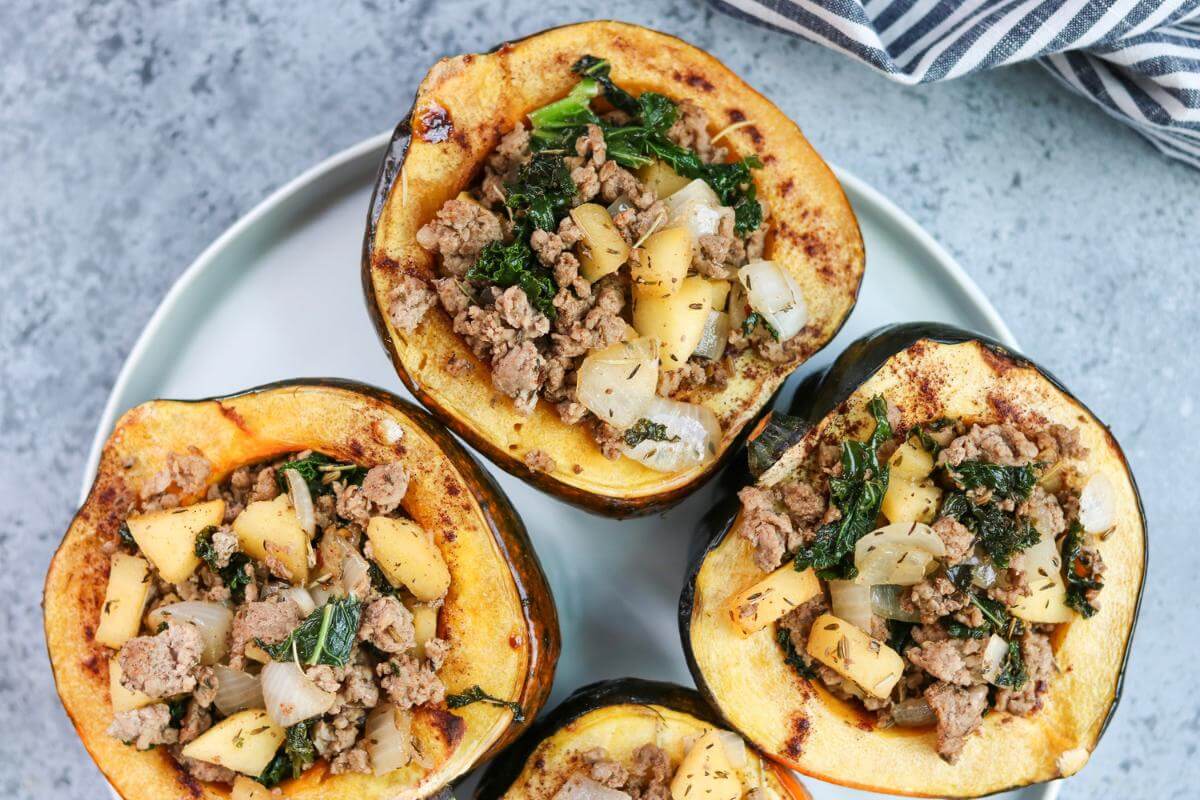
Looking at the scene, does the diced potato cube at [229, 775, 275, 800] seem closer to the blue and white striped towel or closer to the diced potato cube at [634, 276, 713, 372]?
the diced potato cube at [634, 276, 713, 372]

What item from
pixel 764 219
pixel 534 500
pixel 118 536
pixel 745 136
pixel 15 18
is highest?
pixel 15 18

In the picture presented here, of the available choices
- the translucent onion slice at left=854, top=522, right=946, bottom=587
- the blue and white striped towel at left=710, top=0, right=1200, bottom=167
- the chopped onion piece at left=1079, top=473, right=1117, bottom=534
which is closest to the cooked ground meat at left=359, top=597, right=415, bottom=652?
the translucent onion slice at left=854, top=522, right=946, bottom=587

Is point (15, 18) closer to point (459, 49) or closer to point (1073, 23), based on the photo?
point (459, 49)

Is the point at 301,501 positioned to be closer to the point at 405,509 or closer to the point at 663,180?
the point at 405,509

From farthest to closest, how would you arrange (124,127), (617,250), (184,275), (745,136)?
(124,127), (184,275), (745,136), (617,250)

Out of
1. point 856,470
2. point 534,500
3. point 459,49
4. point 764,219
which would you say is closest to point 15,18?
point 459,49
